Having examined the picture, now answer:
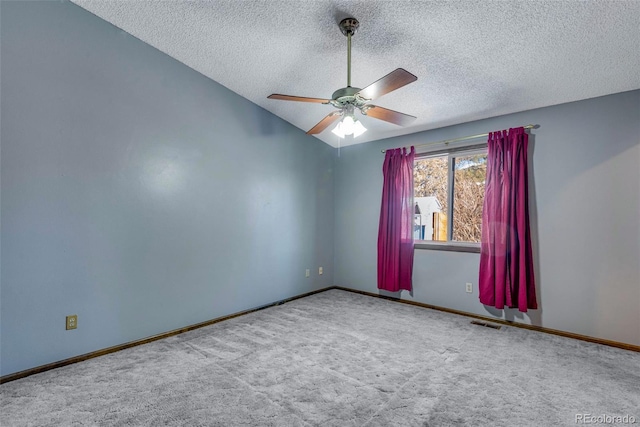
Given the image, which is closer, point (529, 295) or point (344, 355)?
point (344, 355)

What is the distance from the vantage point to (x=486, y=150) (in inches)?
145

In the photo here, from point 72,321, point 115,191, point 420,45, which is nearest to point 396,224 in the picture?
point 420,45

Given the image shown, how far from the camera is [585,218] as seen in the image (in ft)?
9.91

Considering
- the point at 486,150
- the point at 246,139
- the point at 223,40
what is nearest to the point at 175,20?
the point at 223,40

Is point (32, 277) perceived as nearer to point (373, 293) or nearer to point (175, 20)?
point (175, 20)

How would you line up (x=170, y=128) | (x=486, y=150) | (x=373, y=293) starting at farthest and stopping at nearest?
(x=373, y=293), (x=486, y=150), (x=170, y=128)

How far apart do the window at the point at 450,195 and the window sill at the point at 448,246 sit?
0.07 metres

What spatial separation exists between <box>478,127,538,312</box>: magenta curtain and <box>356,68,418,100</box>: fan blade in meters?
2.05

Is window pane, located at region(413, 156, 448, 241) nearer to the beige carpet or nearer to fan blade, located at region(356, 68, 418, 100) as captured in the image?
the beige carpet

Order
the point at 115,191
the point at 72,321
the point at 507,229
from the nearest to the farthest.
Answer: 1. the point at 72,321
2. the point at 115,191
3. the point at 507,229

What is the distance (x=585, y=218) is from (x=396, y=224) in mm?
2008

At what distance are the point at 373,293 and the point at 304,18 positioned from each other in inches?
146

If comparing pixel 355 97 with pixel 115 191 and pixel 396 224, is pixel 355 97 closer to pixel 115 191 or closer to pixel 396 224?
pixel 115 191

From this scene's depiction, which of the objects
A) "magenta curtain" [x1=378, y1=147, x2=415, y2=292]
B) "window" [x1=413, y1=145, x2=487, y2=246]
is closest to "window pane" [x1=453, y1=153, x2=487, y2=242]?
"window" [x1=413, y1=145, x2=487, y2=246]
